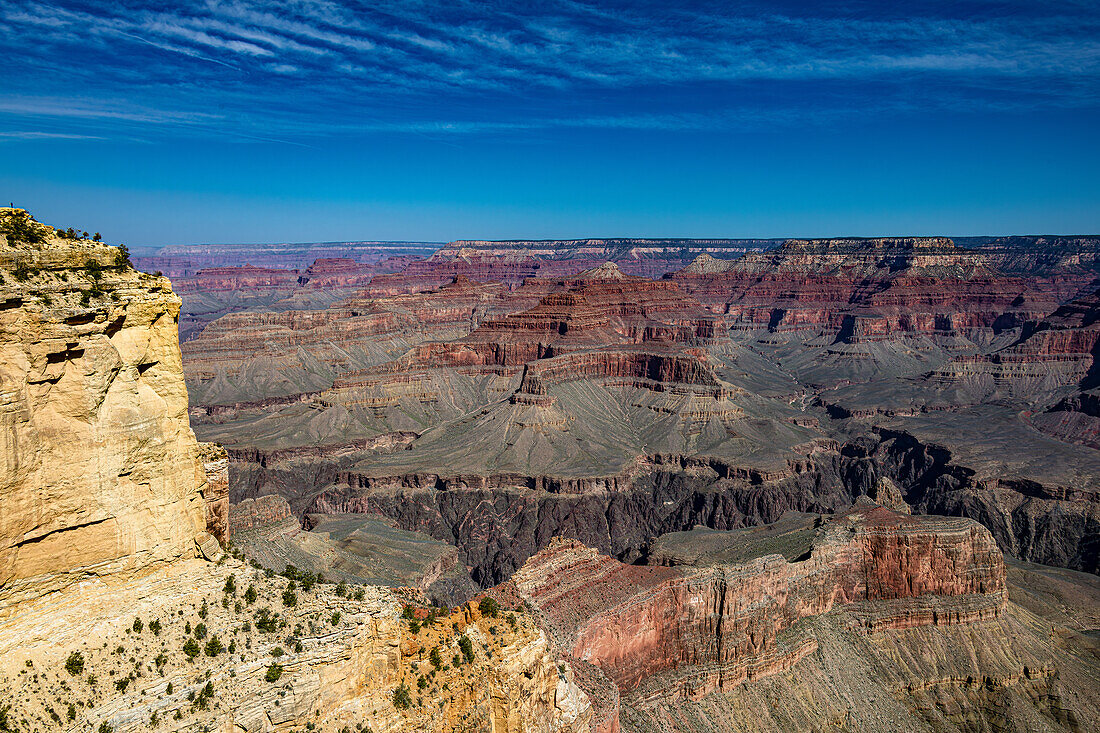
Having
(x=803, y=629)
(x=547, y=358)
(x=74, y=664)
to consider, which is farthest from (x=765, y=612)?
(x=547, y=358)

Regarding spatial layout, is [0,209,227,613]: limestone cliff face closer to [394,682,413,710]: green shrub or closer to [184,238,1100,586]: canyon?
[394,682,413,710]: green shrub

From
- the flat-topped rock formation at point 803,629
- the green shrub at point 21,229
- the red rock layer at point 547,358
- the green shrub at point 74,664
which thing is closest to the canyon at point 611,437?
the red rock layer at point 547,358

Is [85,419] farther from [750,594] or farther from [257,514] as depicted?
[257,514]

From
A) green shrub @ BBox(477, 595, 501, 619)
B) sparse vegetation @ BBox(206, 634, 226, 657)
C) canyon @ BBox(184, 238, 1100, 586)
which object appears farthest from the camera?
canyon @ BBox(184, 238, 1100, 586)

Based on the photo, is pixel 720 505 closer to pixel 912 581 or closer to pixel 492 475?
pixel 492 475

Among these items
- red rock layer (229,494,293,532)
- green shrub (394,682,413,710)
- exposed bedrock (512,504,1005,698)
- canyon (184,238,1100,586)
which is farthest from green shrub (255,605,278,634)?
canyon (184,238,1100,586)
